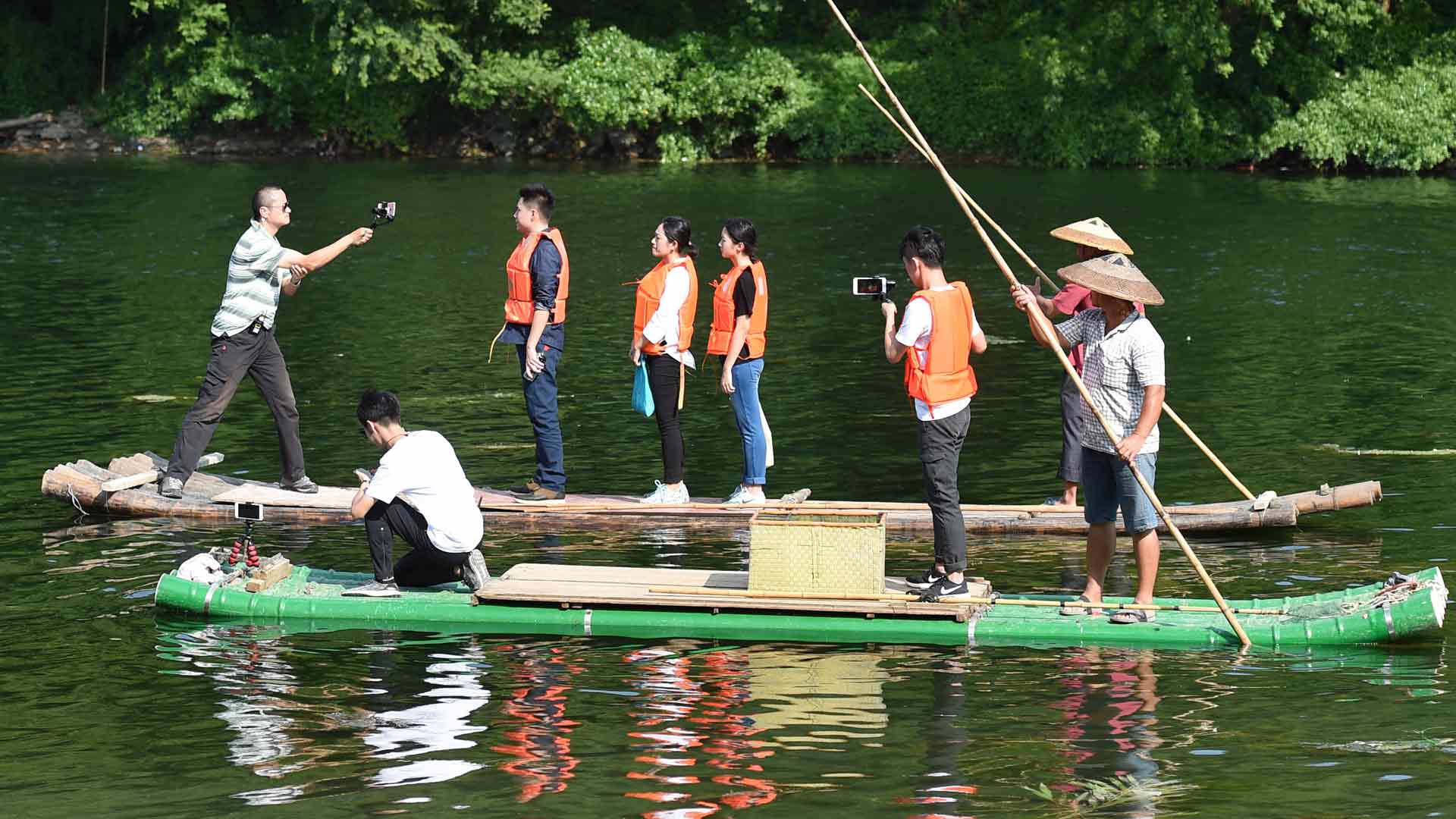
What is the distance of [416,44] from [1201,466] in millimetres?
34134

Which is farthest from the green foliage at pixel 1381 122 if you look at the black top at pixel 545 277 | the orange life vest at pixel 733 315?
the black top at pixel 545 277

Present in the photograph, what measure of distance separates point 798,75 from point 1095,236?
36451 millimetres

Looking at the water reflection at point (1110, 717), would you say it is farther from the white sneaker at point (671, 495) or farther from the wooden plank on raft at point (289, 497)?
the wooden plank on raft at point (289, 497)

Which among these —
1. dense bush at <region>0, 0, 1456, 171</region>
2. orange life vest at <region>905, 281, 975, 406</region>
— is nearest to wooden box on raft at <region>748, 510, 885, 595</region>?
orange life vest at <region>905, 281, 975, 406</region>

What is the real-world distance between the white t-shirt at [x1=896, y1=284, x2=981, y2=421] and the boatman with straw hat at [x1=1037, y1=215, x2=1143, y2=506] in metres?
0.71

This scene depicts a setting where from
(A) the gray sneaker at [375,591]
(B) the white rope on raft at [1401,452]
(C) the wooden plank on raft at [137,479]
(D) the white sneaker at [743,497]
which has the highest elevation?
(C) the wooden plank on raft at [137,479]

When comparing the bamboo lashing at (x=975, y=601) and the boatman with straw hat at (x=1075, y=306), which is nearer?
the bamboo lashing at (x=975, y=601)

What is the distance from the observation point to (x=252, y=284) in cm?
1324

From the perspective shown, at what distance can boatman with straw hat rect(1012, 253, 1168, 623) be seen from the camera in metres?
9.88

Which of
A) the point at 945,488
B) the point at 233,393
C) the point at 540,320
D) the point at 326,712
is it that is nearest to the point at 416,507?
the point at 326,712

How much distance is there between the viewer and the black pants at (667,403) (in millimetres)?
13352

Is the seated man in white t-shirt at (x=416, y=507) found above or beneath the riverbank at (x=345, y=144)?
beneath

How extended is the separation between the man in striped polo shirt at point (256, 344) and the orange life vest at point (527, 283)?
3.68 ft

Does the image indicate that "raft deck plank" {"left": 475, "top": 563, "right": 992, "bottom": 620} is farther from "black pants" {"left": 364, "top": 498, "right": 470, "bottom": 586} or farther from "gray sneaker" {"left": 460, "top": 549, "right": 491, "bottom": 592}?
"black pants" {"left": 364, "top": 498, "right": 470, "bottom": 586}
